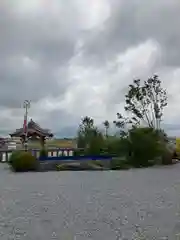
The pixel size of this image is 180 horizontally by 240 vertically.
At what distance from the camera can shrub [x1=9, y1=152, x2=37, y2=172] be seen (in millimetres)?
19594

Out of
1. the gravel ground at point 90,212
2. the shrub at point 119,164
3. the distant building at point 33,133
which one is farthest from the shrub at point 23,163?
the distant building at point 33,133

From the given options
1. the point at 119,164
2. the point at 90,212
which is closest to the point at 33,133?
the point at 119,164

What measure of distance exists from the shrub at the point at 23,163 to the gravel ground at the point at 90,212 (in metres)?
7.40

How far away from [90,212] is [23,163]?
12.4 metres

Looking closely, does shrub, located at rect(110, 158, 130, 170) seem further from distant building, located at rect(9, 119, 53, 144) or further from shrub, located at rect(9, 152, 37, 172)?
distant building, located at rect(9, 119, 53, 144)

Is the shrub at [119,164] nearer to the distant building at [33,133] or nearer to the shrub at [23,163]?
the shrub at [23,163]

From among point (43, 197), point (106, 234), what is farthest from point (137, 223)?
point (43, 197)

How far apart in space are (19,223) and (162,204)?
3.08m

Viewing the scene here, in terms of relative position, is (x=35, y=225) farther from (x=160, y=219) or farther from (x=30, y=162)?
(x=30, y=162)

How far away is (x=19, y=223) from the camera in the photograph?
22.1ft

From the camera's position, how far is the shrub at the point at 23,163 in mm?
19594

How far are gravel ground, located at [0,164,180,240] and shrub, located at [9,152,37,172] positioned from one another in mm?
7399

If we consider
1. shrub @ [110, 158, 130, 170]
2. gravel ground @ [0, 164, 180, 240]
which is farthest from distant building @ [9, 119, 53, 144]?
gravel ground @ [0, 164, 180, 240]

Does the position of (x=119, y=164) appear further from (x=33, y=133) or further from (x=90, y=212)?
(x=33, y=133)
